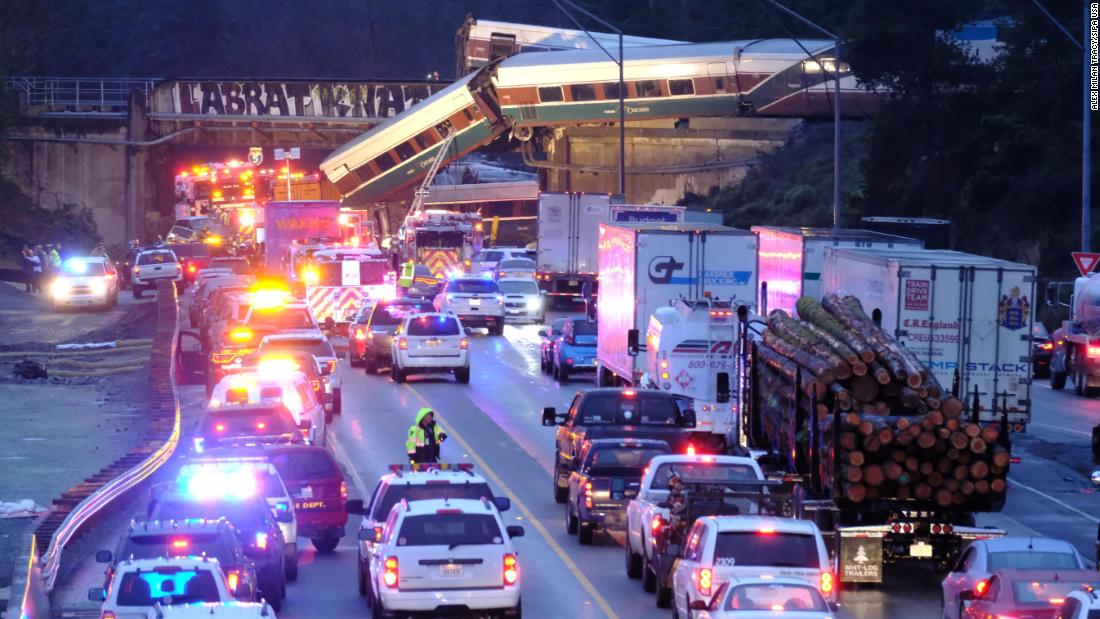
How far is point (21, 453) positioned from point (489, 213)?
194ft

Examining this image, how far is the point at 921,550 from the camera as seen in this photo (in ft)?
67.6

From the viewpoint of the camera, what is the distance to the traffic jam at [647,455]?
1697cm

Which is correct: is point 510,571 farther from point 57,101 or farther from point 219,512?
point 57,101

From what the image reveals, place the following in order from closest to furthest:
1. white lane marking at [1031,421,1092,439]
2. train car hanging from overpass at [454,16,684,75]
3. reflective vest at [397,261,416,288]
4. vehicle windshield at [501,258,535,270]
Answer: white lane marking at [1031,421,1092,439]
reflective vest at [397,261,416,288]
vehicle windshield at [501,258,535,270]
train car hanging from overpass at [454,16,684,75]

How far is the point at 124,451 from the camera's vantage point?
34.5m

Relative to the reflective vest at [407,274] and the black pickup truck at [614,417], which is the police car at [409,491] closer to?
the black pickup truck at [614,417]

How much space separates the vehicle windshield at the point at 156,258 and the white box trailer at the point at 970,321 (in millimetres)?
48102

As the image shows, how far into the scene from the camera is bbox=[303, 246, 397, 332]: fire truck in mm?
50938

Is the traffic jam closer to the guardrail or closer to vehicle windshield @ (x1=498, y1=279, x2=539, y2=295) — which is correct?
the guardrail

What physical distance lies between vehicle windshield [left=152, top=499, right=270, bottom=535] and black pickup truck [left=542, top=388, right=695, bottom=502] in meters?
7.96

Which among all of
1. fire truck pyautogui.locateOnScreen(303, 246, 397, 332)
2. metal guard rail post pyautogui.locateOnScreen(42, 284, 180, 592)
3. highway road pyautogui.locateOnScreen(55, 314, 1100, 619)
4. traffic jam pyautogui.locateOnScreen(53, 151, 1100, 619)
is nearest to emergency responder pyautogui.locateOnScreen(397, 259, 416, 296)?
fire truck pyautogui.locateOnScreen(303, 246, 397, 332)

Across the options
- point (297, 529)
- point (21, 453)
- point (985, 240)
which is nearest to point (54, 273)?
point (985, 240)

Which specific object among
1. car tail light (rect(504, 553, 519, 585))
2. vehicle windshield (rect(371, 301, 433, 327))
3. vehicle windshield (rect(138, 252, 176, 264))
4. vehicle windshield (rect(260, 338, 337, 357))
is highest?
vehicle windshield (rect(138, 252, 176, 264))

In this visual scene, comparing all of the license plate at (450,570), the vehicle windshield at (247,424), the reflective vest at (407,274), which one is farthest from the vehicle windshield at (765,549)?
the reflective vest at (407,274)
